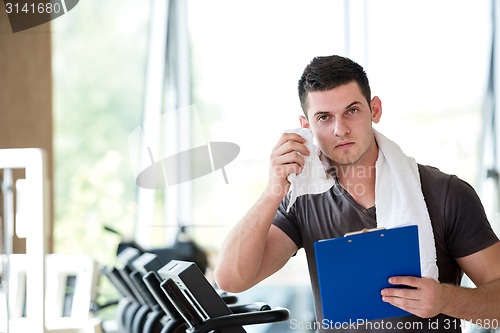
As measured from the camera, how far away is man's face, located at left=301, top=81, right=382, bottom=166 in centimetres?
181

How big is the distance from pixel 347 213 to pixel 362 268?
1.08 ft

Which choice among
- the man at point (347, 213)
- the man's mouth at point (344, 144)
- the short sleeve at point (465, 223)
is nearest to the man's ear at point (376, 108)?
the man at point (347, 213)

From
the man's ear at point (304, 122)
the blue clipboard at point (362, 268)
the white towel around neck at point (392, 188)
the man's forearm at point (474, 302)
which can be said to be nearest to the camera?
the blue clipboard at point (362, 268)

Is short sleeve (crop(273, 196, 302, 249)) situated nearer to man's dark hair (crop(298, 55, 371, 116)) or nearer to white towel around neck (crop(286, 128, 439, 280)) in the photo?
white towel around neck (crop(286, 128, 439, 280))

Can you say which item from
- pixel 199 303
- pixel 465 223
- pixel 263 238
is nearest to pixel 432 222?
pixel 465 223

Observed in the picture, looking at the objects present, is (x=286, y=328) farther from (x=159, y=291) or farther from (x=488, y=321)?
(x=488, y=321)

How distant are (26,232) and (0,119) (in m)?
2.39

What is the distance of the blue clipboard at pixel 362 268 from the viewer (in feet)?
5.12

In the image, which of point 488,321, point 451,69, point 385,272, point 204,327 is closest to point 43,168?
point 204,327

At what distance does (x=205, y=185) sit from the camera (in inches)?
185

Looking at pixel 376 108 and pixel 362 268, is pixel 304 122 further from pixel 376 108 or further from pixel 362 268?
pixel 362 268

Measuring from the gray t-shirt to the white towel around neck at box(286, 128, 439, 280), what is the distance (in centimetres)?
3

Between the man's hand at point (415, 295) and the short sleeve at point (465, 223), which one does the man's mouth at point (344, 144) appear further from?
the man's hand at point (415, 295)

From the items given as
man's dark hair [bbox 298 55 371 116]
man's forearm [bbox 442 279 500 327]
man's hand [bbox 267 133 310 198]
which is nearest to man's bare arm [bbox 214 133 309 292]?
man's hand [bbox 267 133 310 198]
